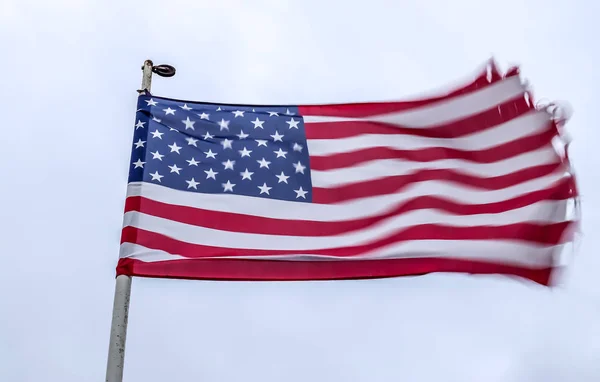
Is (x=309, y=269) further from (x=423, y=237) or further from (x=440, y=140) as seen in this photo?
(x=440, y=140)

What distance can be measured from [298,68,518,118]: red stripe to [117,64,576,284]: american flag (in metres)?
0.02

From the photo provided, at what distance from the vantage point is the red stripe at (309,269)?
9.64 m

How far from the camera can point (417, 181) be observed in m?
10.9

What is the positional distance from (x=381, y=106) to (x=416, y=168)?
945 mm

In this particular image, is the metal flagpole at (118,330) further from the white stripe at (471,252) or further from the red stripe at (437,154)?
the red stripe at (437,154)

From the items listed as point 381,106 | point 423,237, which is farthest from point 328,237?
point 381,106

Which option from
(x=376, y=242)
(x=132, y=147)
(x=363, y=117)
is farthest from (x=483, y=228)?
(x=132, y=147)

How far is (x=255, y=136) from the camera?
11.1 metres

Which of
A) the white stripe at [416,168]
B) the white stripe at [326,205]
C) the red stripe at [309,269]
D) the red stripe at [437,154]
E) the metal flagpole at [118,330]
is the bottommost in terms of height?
the metal flagpole at [118,330]

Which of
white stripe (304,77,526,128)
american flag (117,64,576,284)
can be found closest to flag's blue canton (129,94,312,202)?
american flag (117,64,576,284)

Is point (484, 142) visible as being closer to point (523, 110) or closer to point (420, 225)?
point (523, 110)

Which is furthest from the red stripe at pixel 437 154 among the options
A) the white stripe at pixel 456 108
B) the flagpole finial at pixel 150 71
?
the flagpole finial at pixel 150 71

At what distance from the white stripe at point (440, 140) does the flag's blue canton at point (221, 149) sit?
307 mm

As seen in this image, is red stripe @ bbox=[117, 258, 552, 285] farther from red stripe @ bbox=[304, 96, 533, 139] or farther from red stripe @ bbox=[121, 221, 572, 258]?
red stripe @ bbox=[304, 96, 533, 139]
